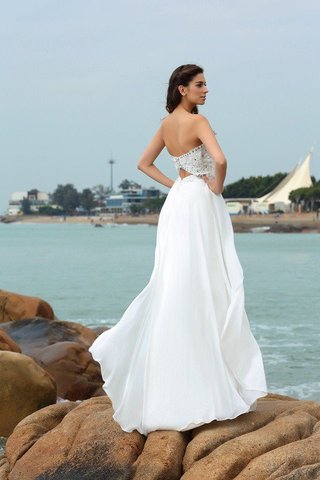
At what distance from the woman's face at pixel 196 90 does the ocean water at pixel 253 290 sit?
31.9 feet

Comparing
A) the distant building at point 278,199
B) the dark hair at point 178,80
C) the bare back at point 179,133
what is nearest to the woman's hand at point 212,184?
the bare back at point 179,133

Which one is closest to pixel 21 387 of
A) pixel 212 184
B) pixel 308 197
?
pixel 212 184

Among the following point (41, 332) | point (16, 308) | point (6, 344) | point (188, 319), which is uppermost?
point (188, 319)

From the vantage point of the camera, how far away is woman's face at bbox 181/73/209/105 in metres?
6.81

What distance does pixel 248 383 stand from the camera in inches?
262

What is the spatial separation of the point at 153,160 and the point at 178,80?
0.61 meters

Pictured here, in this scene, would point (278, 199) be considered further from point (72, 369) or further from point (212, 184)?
point (212, 184)

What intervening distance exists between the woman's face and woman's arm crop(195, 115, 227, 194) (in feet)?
0.55

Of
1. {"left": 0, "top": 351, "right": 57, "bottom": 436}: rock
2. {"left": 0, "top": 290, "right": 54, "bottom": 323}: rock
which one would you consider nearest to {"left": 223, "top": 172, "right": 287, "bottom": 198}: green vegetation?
{"left": 0, "top": 290, "right": 54, "bottom": 323}: rock

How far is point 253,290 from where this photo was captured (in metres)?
42.3

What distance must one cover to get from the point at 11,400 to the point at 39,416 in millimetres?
2456

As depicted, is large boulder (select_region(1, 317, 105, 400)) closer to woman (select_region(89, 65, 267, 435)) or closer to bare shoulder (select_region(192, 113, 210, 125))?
woman (select_region(89, 65, 267, 435))

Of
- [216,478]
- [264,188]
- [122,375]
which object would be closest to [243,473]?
[216,478]

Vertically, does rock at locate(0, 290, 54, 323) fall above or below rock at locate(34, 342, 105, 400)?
above
